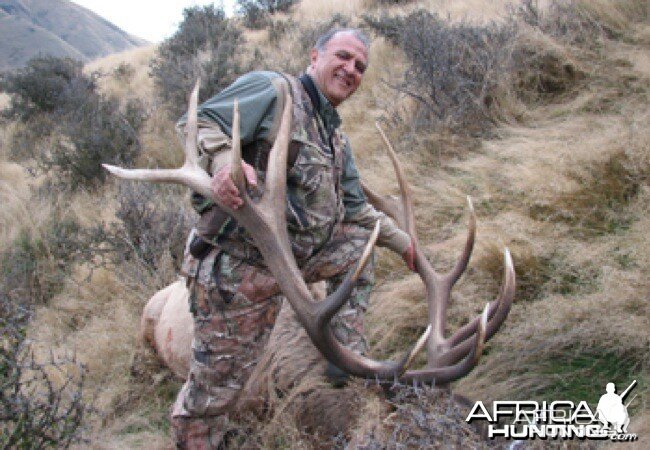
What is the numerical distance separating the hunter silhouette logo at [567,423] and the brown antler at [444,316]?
173mm

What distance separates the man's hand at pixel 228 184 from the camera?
2117 millimetres

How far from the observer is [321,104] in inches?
100

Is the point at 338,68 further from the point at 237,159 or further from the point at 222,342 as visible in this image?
the point at 222,342

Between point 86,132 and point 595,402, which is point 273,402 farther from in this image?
point 86,132

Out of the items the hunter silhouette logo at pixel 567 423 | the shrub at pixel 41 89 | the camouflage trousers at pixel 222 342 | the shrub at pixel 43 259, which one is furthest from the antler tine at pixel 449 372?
the shrub at pixel 41 89

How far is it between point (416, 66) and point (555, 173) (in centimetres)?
213

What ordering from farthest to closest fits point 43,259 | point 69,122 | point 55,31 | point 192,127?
1. point 55,31
2. point 69,122
3. point 43,259
4. point 192,127

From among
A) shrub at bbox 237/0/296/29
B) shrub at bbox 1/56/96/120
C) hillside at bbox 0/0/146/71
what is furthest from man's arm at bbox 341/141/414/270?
hillside at bbox 0/0/146/71

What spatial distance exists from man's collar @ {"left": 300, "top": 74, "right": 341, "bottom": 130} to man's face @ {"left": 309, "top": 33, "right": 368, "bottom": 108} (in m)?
0.05

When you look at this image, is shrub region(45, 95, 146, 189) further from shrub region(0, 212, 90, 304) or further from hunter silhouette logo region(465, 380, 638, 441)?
hunter silhouette logo region(465, 380, 638, 441)

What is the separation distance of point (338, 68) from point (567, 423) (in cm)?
173

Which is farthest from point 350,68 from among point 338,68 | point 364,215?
point 364,215

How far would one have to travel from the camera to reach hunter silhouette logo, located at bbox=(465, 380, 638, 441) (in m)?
1.83

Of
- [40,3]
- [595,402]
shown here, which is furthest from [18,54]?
[595,402]
